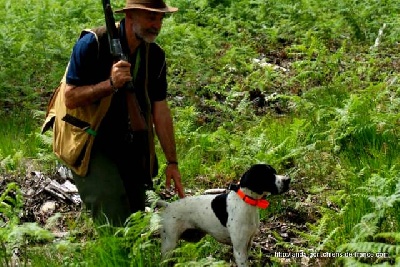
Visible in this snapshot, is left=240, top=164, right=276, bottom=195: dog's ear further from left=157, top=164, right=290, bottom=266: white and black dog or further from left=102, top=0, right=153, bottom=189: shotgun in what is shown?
left=102, top=0, right=153, bottom=189: shotgun

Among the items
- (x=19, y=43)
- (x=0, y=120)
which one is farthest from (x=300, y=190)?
(x=19, y=43)

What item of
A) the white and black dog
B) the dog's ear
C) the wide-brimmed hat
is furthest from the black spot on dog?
the wide-brimmed hat

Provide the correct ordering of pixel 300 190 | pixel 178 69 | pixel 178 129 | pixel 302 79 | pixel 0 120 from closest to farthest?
pixel 300 190, pixel 178 129, pixel 0 120, pixel 302 79, pixel 178 69

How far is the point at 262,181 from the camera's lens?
5.20 meters

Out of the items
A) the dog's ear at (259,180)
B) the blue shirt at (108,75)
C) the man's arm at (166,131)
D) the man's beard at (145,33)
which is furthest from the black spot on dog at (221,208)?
the man's beard at (145,33)

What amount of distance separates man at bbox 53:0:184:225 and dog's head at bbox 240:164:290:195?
110 centimetres

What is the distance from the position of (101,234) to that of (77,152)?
78cm

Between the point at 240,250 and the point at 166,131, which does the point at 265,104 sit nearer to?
the point at 166,131

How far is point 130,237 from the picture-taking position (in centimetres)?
503

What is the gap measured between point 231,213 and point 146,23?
5.92 feet

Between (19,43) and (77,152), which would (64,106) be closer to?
(77,152)

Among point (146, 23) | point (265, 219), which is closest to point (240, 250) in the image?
point (265, 219)

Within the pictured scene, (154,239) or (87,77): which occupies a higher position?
(87,77)

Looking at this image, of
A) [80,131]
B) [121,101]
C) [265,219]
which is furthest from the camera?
→ [265,219]
